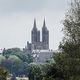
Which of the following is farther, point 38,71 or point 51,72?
point 38,71

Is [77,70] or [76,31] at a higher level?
[76,31]

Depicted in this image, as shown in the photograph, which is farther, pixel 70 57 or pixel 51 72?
pixel 51 72

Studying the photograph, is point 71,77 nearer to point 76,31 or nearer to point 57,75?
point 76,31

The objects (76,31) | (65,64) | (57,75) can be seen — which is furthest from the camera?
(57,75)

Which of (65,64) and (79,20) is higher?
(79,20)

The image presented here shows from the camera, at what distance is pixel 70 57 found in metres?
32.5

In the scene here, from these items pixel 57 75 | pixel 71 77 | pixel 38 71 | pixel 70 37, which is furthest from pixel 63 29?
pixel 38 71

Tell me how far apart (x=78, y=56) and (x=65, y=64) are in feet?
6.44

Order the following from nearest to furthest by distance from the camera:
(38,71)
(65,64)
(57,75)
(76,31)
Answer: (76,31) < (65,64) < (57,75) < (38,71)

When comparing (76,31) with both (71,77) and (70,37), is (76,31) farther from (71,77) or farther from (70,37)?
(71,77)

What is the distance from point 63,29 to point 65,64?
89.6 inches

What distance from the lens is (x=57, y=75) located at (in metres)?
49.9

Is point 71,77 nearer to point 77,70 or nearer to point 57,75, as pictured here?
point 77,70

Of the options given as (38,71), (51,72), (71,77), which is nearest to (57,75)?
(51,72)
